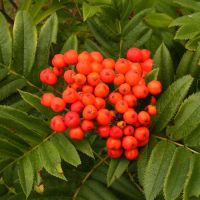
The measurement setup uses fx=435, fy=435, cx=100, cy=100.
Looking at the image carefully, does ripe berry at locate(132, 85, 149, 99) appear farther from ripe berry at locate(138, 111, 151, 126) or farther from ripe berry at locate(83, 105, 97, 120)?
ripe berry at locate(83, 105, 97, 120)

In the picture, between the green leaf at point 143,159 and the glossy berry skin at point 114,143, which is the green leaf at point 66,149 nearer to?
the glossy berry skin at point 114,143

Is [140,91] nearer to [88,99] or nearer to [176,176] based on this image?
[88,99]

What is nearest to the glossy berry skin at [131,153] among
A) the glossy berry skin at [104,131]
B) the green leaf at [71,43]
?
the glossy berry skin at [104,131]

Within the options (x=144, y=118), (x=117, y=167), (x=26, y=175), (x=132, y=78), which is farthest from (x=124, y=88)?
(x=26, y=175)

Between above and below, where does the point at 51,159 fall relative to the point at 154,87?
below

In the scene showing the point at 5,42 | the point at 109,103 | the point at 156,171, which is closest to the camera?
the point at 156,171

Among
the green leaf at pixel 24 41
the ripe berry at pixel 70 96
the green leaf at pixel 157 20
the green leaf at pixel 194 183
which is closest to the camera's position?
the green leaf at pixel 194 183

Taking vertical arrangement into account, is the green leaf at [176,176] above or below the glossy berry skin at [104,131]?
below
